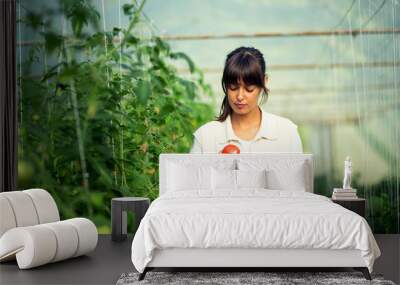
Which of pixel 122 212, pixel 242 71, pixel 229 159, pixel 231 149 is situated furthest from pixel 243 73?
pixel 122 212

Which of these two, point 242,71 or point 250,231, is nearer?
point 250,231

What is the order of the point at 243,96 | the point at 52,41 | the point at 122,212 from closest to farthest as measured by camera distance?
the point at 122,212 < the point at 52,41 < the point at 243,96

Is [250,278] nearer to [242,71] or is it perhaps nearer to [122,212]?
[122,212]

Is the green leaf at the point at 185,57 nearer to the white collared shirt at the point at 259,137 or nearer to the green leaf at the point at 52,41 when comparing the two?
the white collared shirt at the point at 259,137

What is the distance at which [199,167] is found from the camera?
6.87m

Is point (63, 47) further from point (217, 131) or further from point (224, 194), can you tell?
point (224, 194)

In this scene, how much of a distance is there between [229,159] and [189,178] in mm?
588

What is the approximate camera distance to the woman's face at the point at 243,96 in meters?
7.47

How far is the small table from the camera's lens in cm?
682

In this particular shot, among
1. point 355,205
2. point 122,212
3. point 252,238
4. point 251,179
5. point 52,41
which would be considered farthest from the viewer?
point 52,41

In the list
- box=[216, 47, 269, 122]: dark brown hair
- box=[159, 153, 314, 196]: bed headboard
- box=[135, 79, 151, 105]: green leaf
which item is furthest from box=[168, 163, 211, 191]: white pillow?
box=[135, 79, 151, 105]: green leaf

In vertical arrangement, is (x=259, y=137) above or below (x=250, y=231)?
above

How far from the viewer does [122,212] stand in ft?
22.6

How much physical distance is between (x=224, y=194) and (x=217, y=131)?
5.20 ft
